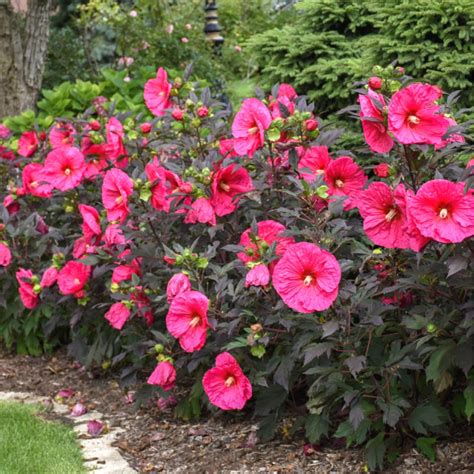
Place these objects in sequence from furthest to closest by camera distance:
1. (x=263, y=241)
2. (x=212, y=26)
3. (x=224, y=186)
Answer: (x=212, y=26) < (x=224, y=186) < (x=263, y=241)

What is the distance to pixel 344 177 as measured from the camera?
10.5ft

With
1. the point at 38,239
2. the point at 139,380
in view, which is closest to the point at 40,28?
the point at 38,239

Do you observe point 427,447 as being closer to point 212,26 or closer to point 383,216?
point 383,216

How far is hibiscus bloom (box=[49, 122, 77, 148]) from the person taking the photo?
448 cm

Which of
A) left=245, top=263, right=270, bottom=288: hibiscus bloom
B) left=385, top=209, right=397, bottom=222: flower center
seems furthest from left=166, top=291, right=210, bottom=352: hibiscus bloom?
left=385, top=209, right=397, bottom=222: flower center

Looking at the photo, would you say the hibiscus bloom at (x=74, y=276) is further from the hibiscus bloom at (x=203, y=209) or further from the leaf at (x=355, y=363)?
the leaf at (x=355, y=363)

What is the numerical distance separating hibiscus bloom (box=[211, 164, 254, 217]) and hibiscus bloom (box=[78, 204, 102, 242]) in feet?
2.41

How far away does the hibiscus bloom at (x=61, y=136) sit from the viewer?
14.7 feet

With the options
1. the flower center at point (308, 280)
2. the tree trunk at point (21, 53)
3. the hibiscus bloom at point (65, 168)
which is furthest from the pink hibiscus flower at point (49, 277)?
the tree trunk at point (21, 53)

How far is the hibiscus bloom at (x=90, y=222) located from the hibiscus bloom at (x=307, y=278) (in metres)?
1.30

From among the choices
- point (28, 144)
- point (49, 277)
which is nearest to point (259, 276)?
point (49, 277)

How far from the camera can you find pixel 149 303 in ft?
12.1

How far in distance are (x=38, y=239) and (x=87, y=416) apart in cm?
105

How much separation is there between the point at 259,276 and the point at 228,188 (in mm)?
543
